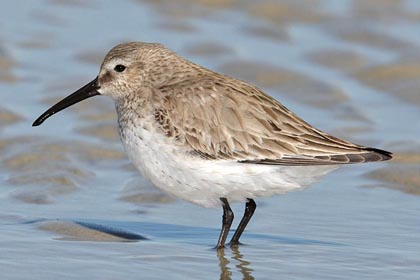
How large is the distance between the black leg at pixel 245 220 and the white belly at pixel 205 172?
49 cm

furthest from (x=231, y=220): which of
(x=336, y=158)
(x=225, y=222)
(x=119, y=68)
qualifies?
(x=119, y=68)

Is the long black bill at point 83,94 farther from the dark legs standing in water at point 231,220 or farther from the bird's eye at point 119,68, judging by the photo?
the dark legs standing in water at point 231,220

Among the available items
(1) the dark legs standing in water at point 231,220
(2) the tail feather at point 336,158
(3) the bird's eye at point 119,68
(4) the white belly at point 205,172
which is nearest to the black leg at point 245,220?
(1) the dark legs standing in water at point 231,220

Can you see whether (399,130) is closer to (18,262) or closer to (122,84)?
(122,84)

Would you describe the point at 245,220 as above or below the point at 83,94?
below

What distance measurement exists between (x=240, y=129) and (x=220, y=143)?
0.59ft

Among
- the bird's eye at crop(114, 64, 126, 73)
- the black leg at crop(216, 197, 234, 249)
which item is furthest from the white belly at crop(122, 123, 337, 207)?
the bird's eye at crop(114, 64, 126, 73)

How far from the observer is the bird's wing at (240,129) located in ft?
28.0

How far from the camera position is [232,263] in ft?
28.2

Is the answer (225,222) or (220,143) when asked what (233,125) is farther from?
(225,222)

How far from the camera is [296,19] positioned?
48.0 feet

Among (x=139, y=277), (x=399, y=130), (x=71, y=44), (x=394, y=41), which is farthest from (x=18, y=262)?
(x=394, y=41)

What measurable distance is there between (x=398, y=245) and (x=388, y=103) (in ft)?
12.0

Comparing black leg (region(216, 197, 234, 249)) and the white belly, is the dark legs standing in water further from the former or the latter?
the white belly
